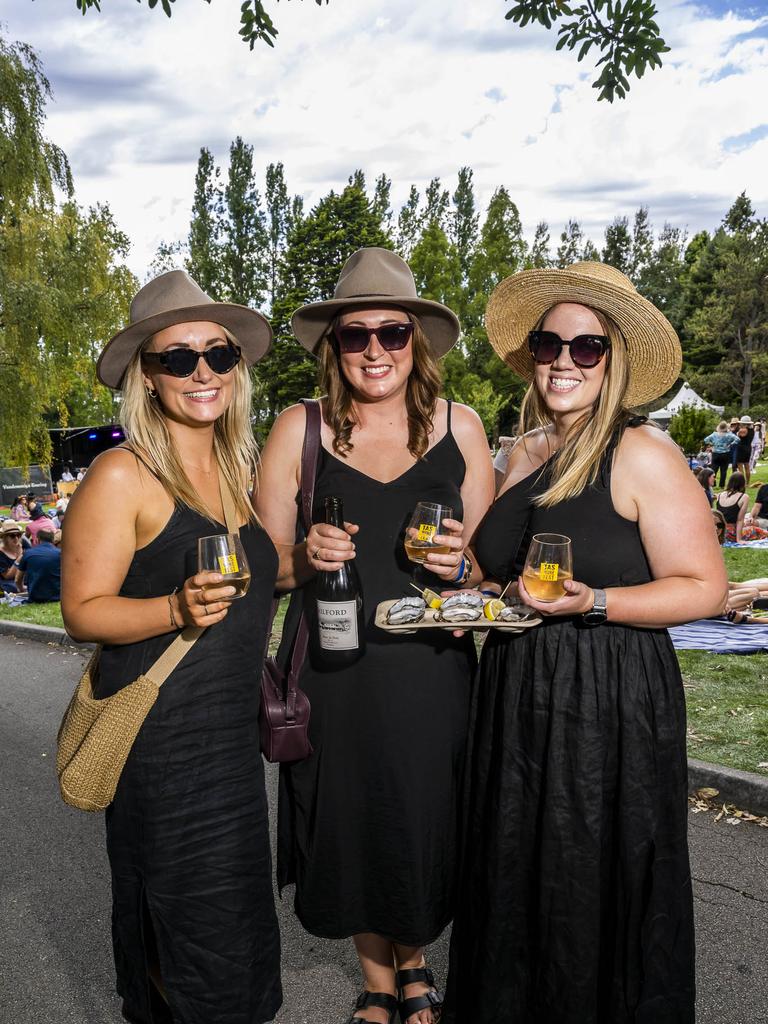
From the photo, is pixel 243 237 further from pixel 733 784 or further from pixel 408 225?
pixel 733 784

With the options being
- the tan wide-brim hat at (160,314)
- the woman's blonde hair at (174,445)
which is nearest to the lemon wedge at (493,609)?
the woman's blonde hair at (174,445)

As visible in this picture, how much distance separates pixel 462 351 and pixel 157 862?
108ft

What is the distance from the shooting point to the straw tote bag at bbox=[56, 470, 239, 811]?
79.7 inches

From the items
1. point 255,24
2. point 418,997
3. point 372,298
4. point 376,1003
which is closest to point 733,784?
point 418,997

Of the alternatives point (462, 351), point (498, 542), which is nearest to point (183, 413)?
point (498, 542)

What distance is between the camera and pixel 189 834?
6.90ft

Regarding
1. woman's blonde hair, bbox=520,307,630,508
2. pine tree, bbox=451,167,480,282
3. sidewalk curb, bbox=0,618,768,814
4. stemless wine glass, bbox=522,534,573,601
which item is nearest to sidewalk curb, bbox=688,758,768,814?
sidewalk curb, bbox=0,618,768,814

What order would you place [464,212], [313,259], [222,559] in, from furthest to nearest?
1. [464,212]
2. [313,259]
3. [222,559]

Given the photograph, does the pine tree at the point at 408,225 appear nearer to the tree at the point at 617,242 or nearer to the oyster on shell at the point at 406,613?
the tree at the point at 617,242

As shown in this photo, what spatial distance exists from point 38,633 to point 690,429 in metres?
24.3

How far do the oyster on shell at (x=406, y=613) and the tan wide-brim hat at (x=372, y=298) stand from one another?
44.0 inches

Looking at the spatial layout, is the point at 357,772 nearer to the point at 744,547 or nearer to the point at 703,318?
the point at 744,547

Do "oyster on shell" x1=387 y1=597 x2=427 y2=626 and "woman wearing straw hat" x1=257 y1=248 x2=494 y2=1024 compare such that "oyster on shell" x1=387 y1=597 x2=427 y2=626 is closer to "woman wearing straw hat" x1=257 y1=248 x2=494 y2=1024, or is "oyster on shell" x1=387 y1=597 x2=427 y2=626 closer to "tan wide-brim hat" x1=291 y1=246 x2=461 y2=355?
"woman wearing straw hat" x1=257 y1=248 x2=494 y2=1024

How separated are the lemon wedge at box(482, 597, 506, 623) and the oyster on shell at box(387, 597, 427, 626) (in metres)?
A: 0.21
